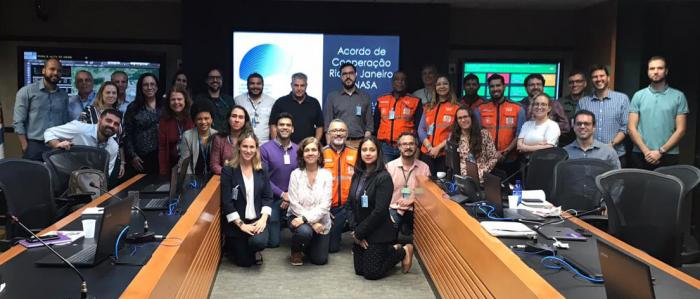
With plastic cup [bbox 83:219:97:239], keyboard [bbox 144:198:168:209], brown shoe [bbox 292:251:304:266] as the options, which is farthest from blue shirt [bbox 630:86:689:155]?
plastic cup [bbox 83:219:97:239]

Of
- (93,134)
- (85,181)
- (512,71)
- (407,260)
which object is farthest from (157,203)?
(512,71)

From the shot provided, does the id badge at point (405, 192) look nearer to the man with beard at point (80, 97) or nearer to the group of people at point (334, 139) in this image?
the group of people at point (334, 139)

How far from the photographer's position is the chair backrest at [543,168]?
4.43 meters

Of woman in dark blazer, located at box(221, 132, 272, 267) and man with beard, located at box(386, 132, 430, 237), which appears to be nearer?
woman in dark blazer, located at box(221, 132, 272, 267)

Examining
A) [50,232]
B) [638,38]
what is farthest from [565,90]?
[50,232]

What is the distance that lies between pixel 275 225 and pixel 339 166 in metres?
0.74

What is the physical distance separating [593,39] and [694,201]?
2.32 metres

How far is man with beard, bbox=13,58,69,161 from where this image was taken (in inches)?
208

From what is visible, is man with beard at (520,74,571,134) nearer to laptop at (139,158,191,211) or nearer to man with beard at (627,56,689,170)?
man with beard at (627,56,689,170)

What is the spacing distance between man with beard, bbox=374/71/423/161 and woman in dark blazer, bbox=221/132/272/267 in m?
1.70

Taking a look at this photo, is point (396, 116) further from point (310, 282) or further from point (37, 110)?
point (37, 110)

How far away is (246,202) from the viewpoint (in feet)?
14.6

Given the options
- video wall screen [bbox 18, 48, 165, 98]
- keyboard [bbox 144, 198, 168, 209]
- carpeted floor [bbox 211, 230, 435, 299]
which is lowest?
carpeted floor [bbox 211, 230, 435, 299]

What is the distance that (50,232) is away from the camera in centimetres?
281
